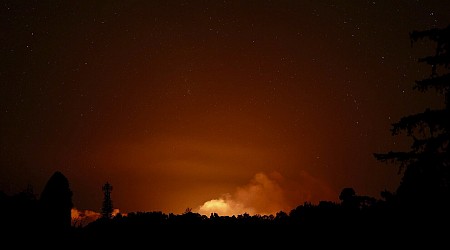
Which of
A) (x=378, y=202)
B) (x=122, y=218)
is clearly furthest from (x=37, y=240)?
(x=378, y=202)

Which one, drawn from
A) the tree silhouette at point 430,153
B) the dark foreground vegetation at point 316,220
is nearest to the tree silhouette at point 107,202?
the dark foreground vegetation at point 316,220

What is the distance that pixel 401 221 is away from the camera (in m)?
9.23

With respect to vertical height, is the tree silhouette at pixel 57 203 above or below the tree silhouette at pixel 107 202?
below

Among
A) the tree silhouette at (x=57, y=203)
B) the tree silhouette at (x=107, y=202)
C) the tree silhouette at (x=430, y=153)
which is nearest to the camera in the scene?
the tree silhouette at (x=430, y=153)

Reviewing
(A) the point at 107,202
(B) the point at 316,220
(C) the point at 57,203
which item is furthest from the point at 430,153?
(A) the point at 107,202

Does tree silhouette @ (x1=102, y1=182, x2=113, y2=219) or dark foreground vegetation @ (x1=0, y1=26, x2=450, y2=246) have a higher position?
tree silhouette @ (x1=102, y1=182, x2=113, y2=219)

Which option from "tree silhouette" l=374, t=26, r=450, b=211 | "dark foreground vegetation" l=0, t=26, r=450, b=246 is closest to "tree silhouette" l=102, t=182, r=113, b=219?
"dark foreground vegetation" l=0, t=26, r=450, b=246

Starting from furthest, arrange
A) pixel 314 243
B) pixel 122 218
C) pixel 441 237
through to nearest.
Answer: pixel 122 218 < pixel 314 243 < pixel 441 237

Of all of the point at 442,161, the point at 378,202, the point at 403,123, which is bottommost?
the point at 378,202

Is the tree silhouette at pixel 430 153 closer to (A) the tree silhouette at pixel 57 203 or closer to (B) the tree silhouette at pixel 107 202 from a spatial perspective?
(A) the tree silhouette at pixel 57 203

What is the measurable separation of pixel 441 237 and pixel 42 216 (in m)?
19.3

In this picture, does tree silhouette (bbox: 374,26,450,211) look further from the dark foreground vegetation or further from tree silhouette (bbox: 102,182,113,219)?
tree silhouette (bbox: 102,182,113,219)

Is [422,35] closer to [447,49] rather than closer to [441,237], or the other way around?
[447,49]

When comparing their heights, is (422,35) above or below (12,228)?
above
